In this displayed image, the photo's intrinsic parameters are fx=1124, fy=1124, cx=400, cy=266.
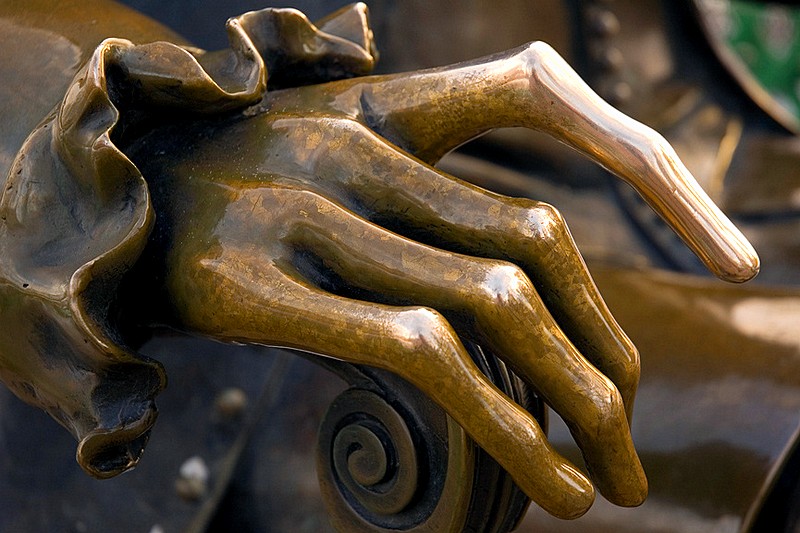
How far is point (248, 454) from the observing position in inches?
34.2

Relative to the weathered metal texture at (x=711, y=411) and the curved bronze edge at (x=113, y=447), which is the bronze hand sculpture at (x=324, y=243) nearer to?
the curved bronze edge at (x=113, y=447)

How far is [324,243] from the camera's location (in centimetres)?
52

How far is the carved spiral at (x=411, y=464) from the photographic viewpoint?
0.54m

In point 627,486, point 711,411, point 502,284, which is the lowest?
point 711,411

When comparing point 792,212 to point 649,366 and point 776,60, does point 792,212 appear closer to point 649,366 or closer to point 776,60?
point 649,366

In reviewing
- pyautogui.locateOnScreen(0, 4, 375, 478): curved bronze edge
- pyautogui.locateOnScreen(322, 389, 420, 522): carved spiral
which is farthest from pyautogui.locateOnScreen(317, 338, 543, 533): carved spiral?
pyautogui.locateOnScreen(0, 4, 375, 478): curved bronze edge

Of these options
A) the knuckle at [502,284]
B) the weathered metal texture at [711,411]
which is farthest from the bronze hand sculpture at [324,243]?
the weathered metal texture at [711,411]

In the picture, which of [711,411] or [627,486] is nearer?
[627,486]

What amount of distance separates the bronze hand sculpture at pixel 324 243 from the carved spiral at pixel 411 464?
0.16 ft

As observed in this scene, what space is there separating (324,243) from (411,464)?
12 cm

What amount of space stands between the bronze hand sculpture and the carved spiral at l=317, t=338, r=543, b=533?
0.16ft

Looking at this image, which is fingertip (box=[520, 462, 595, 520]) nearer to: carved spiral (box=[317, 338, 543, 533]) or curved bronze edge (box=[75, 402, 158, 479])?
carved spiral (box=[317, 338, 543, 533])

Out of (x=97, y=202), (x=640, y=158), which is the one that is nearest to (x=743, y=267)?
(x=640, y=158)

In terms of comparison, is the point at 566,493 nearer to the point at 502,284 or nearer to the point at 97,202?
the point at 502,284
